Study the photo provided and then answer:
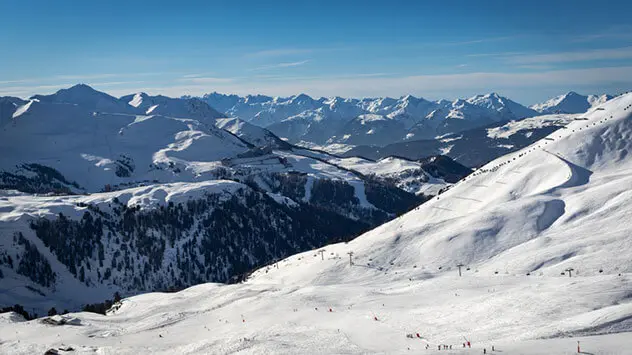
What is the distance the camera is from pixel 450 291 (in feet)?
278

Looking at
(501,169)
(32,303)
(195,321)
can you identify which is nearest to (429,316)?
(195,321)

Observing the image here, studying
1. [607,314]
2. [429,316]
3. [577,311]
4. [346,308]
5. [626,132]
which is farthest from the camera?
[626,132]

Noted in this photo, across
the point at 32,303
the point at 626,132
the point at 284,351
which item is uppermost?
the point at 626,132

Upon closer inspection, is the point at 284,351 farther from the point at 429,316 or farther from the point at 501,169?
the point at 501,169

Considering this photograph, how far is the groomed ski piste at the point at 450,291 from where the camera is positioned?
6078 centimetres

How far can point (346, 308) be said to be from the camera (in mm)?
82688

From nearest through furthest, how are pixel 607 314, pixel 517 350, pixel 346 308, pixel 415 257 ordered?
pixel 517 350
pixel 607 314
pixel 346 308
pixel 415 257

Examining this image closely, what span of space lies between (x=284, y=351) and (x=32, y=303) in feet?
485

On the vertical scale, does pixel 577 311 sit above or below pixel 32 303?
above

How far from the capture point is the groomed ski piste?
60781 millimetres

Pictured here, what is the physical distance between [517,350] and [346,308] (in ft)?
115

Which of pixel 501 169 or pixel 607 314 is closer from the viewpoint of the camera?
pixel 607 314

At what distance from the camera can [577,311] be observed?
6244cm

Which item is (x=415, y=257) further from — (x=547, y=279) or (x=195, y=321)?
(x=195, y=321)
